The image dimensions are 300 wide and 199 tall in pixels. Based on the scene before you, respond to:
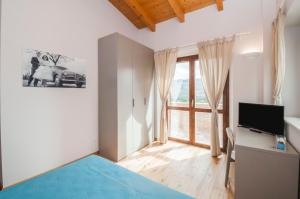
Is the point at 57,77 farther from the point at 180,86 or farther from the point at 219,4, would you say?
the point at 219,4

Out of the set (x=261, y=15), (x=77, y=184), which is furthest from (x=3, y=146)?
(x=261, y=15)

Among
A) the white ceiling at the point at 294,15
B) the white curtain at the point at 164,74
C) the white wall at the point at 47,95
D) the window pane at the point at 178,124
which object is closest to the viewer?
the white ceiling at the point at 294,15

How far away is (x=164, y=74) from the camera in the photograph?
3.32m

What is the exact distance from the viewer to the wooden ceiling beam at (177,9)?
2763mm

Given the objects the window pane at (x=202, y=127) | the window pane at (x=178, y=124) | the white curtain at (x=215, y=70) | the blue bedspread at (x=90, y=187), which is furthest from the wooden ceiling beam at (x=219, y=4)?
the blue bedspread at (x=90, y=187)

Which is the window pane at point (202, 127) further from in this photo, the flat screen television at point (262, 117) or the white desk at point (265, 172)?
the white desk at point (265, 172)

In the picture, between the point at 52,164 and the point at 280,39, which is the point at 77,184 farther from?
the point at 280,39

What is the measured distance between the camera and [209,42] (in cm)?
278

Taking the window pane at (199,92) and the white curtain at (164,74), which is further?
the white curtain at (164,74)

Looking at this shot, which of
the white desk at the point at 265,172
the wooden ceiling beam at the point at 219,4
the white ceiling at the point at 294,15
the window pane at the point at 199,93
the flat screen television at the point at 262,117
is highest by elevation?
the wooden ceiling beam at the point at 219,4

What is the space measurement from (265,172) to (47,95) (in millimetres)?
2958

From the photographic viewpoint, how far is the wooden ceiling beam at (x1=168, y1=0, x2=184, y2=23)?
Answer: 276 centimetres

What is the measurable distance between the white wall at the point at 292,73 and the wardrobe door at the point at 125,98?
8.34ft

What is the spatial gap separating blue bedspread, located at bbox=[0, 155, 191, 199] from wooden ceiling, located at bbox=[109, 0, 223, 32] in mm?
3052
